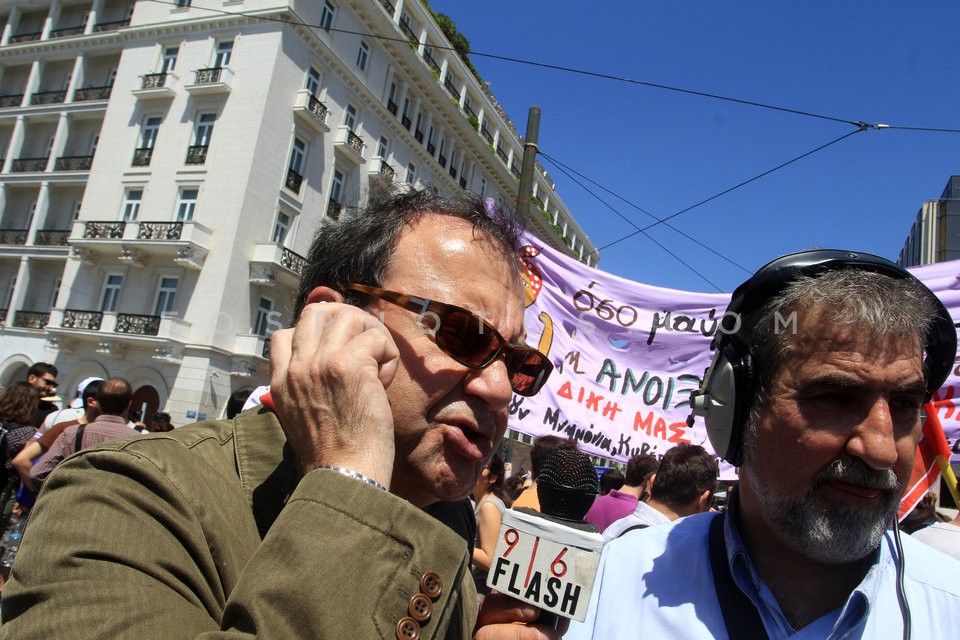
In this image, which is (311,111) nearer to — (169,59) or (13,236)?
(169,59)

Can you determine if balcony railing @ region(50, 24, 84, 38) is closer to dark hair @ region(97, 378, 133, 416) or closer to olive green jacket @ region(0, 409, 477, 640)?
dark hair @ region(97, 378, 133, 416)

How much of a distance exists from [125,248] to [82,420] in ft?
62.8

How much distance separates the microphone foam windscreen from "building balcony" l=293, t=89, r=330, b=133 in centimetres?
2348

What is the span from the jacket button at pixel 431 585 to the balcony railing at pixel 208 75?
24484 millimetres

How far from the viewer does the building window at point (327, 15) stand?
78.0 feet

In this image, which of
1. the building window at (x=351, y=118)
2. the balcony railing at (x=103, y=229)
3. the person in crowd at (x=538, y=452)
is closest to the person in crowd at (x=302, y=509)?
the person in crowd at (x=538, y=452)

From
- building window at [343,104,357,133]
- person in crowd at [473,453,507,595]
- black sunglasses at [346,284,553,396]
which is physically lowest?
person in crowd at [473,453,507,595]

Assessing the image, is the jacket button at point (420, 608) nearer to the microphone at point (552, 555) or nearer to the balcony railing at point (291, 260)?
the microphone at point (552, 555)

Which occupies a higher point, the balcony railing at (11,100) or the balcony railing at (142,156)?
the balcony railing at (11,100)

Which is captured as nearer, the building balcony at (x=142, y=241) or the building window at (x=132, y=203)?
the building balcony at (x=142, y=241)

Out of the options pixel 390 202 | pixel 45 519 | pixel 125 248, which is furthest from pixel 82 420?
pixel 125 248

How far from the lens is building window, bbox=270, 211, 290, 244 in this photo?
2264 cm

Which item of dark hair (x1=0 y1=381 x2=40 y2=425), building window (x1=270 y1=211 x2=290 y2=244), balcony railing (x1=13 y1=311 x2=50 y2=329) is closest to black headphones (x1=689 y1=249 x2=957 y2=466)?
dark hair (x1=0 y1=381 x2=40 y2=425)

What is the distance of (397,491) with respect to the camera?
152cm
